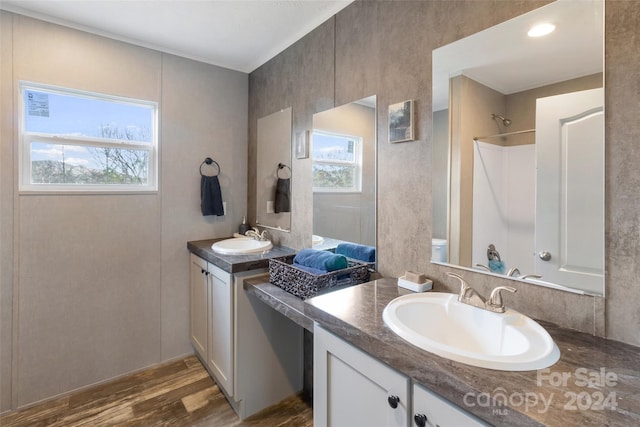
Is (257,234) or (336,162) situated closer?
(336,162)

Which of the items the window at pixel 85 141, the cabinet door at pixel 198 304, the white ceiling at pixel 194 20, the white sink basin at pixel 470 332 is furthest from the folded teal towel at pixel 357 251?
the window at pixel 85 141

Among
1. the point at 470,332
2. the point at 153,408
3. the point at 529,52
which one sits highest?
the point at 529,52

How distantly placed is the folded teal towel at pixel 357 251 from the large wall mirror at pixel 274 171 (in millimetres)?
615

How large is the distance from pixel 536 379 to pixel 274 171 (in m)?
2.13

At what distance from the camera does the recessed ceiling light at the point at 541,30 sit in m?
1.08

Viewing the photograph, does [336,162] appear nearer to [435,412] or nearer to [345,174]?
[345,174]

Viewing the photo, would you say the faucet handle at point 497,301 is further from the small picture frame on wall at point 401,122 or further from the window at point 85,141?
the window at point 85,141

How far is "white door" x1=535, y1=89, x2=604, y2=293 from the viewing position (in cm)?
99

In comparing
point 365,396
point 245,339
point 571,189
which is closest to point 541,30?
point 571,189

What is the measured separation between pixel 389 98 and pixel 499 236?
2.86ft

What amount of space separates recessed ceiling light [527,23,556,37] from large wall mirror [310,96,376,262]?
2.44 ft

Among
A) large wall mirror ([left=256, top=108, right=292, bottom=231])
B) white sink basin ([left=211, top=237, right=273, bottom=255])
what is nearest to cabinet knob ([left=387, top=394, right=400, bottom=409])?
white sink basin ([left=211, top=237, right=273, bottom=255])

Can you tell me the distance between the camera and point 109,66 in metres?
2.22

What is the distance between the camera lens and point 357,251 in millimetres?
1815
